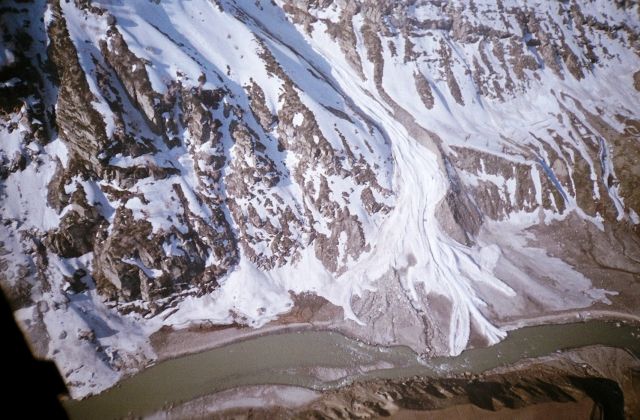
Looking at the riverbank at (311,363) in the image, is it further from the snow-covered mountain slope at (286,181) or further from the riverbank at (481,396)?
A: the snow-covered mountain slope at (286,181)

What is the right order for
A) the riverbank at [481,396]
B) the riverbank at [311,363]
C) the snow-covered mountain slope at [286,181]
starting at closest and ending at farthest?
Answer: 1. the riverbank at [481,396]
2. the riverbank at [311,363]
3. the snow-covered mountain slope at [286,181]

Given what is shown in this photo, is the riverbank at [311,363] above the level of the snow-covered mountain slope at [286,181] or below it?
below

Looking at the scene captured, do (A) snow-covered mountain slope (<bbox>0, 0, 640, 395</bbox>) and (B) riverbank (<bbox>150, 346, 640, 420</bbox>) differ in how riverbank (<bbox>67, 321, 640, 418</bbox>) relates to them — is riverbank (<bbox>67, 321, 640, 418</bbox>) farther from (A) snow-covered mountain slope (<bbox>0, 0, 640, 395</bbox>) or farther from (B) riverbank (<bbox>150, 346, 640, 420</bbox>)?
(A) snow-covered mountain slope (<bbox>0, 0, 640, 395</bbox>)

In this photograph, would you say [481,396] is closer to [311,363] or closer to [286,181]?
[311,363]

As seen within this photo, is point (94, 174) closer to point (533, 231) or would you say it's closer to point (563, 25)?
point (533, 231)

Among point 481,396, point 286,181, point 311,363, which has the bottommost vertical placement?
point 311,363

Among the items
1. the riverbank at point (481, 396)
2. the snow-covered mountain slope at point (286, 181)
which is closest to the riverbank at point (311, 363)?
the riverbank at point (481, 396)

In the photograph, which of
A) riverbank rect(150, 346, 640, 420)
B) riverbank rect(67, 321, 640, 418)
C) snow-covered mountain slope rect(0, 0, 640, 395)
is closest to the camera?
riverbank rect(150, 346, 640, 420)

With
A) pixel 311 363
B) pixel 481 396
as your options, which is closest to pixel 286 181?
pixel 311 363

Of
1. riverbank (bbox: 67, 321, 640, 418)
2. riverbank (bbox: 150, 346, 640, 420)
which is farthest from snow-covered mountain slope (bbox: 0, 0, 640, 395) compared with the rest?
riverbank (bbox: 150, 346, 640, 420)
